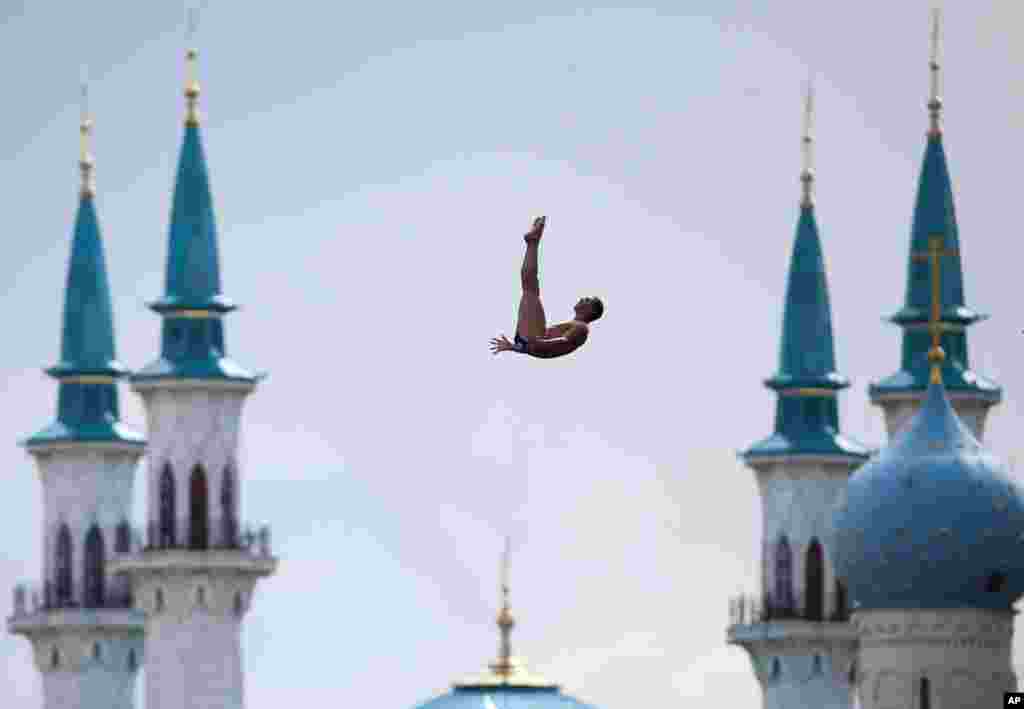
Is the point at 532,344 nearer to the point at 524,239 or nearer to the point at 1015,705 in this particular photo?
the point at 524,239

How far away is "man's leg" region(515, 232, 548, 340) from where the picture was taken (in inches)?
4031

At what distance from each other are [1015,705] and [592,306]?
4521cm

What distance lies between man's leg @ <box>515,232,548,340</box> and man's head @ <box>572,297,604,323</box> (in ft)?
2.00

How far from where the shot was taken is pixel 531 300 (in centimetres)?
10319

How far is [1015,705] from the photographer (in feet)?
481

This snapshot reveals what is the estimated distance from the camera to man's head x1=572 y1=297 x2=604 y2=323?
103 meters

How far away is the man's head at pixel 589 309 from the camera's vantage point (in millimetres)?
102938

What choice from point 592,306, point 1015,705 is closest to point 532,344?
point 592,306

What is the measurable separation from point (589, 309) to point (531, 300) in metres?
0.90

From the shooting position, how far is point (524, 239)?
103 metres

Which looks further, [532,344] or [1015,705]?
[1015,705]

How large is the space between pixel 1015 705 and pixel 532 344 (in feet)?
147

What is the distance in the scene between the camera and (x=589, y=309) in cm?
10338

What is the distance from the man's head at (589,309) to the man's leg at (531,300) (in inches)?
24.0
